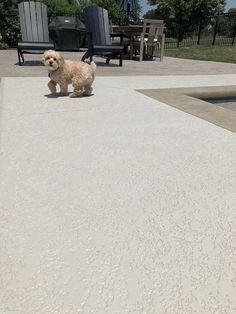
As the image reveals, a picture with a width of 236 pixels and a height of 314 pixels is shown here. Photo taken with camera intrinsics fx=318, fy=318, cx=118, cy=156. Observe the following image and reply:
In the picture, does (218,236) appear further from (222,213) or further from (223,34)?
(223,34)

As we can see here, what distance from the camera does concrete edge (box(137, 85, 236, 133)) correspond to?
405 centimetres

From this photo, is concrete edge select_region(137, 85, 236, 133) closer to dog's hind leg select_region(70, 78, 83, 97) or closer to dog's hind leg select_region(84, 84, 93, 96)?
dog's hind leg select_region(84, 84, 93, 96)

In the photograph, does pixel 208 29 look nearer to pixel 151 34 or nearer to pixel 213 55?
pixel 213 55

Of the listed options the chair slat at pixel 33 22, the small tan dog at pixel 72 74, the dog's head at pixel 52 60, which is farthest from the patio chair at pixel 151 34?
the dog's head at pixel 52 60

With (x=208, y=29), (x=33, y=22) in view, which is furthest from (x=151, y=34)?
(x=208, y=29)

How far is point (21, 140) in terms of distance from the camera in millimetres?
3127

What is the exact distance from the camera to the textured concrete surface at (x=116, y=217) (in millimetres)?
1398

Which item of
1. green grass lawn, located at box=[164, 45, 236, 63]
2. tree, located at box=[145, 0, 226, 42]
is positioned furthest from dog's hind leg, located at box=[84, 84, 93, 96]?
tree, located at box=[145, 0, 226, 42]

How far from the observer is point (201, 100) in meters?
5.17

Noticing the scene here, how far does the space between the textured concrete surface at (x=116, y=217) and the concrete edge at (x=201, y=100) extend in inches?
15.2

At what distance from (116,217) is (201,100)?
372cm

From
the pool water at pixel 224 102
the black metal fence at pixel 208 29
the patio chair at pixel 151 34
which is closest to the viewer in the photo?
the pool water at pixel 224 102

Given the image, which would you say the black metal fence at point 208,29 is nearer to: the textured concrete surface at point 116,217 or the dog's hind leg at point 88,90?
the dog's hind leg at point 88,90

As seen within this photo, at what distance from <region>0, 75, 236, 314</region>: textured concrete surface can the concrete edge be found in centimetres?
39
